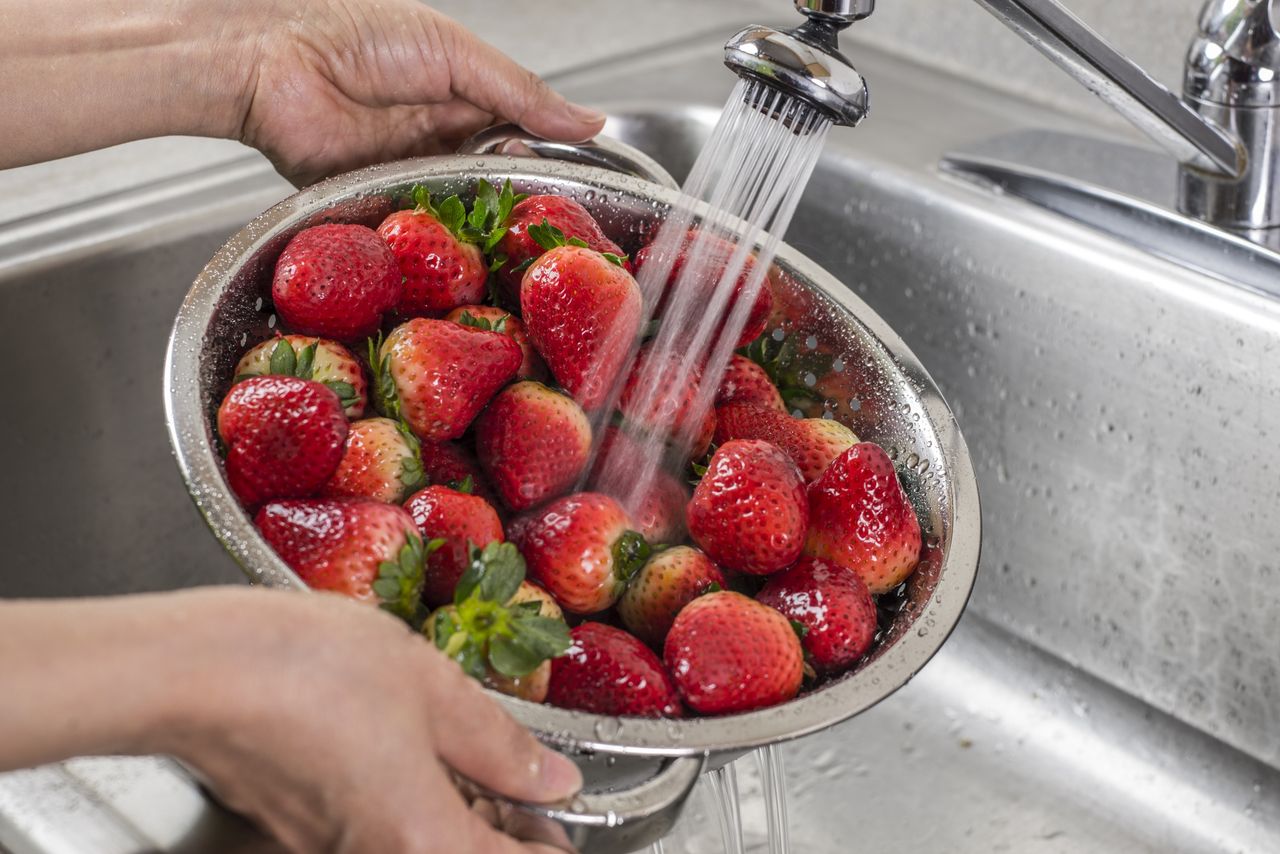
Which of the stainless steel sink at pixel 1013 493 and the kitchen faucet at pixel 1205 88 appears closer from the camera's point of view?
the kitchen faucet at pixel 1205 88

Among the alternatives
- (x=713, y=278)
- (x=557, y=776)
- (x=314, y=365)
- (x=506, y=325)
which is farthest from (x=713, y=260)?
(x=557, y=776)

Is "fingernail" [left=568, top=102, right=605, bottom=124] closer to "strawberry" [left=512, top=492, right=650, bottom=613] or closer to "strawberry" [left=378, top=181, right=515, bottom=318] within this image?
"strawberry" [left=378, top=181, right=515, bottom=318]

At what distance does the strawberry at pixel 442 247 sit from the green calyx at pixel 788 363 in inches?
6.2

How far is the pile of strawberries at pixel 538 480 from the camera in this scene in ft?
1.75

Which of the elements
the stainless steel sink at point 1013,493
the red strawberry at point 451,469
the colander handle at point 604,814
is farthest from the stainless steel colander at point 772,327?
the stainless steel sink at point 1013,493

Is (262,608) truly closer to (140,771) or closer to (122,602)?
(122,602)

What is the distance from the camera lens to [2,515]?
88 cm

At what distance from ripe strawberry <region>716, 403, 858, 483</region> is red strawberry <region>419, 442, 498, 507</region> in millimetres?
129

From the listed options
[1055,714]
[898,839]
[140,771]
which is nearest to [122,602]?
[140,771]

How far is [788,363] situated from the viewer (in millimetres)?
749

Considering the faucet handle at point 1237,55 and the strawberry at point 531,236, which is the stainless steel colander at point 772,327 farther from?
the faucet handle at point 1237,55

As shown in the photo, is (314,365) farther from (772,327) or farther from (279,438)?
(772,327)

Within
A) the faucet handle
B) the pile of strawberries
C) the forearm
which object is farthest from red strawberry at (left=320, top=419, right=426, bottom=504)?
the faucet handle

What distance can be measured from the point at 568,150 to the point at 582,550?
0.35m
